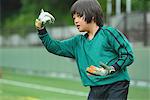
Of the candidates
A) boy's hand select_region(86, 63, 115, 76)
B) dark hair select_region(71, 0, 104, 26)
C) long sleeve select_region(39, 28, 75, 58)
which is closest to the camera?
boy's hand select_region(86, 63, 115, 76)

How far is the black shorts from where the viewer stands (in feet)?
19.3

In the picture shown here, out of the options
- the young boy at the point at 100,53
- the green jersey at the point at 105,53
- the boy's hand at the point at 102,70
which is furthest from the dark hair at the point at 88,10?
the boy's hand at the point at 102,70

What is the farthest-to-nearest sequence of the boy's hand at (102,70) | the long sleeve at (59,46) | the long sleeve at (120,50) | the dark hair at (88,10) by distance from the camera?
1. the long sleeve at (59,46)
2. the dark hair at (88,10)
3. the long sleeve at (120,50)
4. the boy's hand at (102,70)

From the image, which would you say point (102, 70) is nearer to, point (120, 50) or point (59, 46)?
point (120, 50)

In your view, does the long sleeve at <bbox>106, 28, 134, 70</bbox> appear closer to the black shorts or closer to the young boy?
the young boy

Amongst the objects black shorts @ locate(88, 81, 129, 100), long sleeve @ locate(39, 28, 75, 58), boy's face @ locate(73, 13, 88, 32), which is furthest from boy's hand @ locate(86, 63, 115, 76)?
long sleeve @ locate(39, 28, 75, 58)

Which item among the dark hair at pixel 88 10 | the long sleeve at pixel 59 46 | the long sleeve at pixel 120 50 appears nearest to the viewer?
the long sleeve at pixel 120 50

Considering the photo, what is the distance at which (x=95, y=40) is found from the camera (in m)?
6.00

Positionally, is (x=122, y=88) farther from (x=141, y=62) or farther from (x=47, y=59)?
(x=47, y=59)

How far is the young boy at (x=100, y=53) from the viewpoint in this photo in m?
5.86

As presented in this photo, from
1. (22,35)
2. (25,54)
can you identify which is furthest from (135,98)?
(22,35)

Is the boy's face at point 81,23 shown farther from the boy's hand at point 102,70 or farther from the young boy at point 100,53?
the boy's hand at point 102,70

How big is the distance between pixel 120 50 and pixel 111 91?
407 millimetres

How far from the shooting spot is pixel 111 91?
19.4 ft
